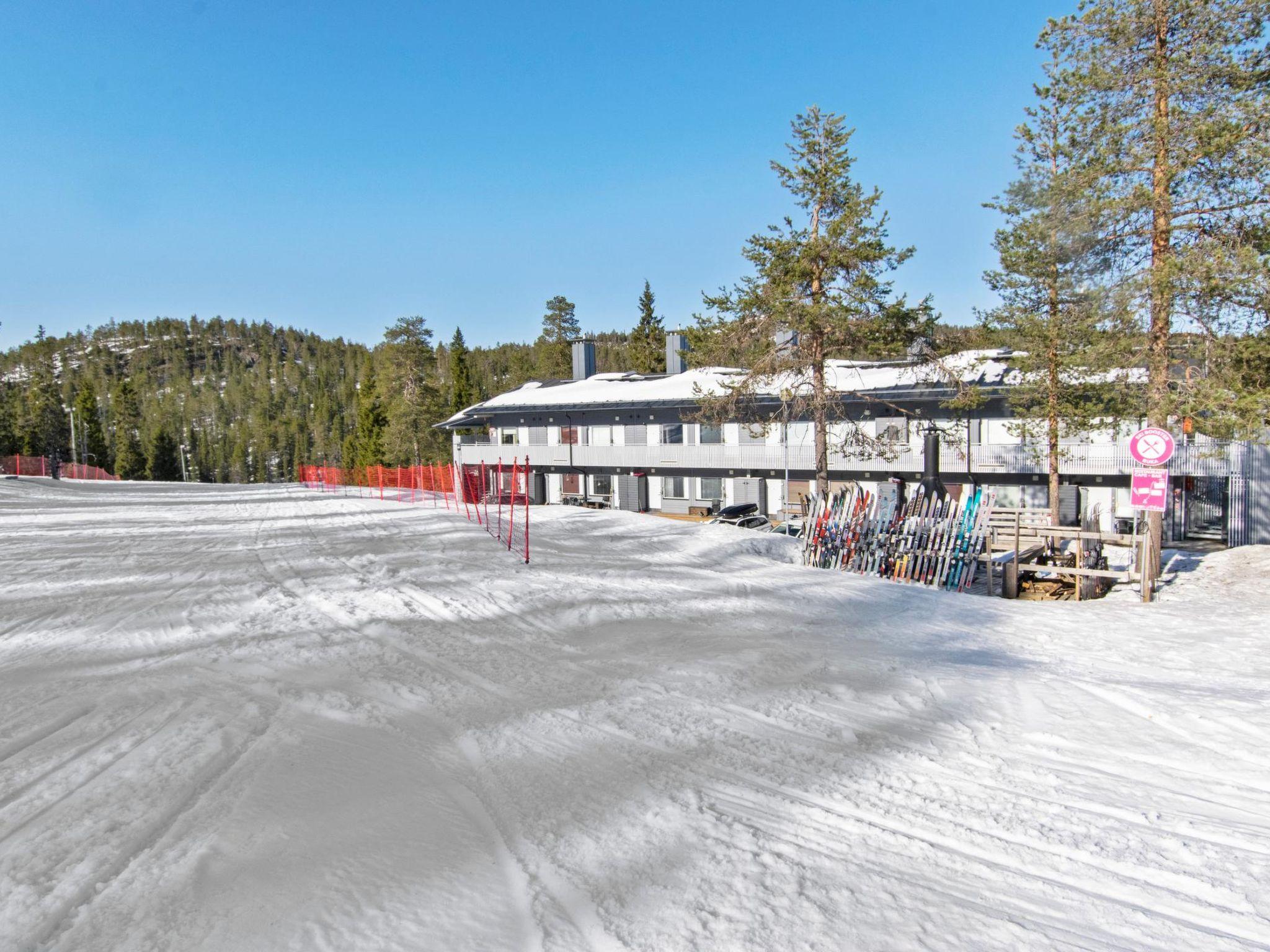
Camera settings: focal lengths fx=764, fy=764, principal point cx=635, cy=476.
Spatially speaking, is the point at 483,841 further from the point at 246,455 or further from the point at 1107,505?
the point at 246,455

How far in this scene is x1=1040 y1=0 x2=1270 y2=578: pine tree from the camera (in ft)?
42.2

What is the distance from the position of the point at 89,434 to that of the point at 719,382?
8756 cm

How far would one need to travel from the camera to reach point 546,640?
7.79 meters

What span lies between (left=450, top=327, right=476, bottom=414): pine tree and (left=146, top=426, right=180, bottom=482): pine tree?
33.7 metres

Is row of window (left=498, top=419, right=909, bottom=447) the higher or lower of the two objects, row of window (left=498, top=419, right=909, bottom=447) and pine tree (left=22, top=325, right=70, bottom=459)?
the lower

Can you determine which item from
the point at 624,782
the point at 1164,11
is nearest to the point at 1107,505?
the point at 1164,11

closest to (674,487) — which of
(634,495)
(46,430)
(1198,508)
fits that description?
(634,495)

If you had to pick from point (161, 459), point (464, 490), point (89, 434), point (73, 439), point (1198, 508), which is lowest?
point (1198, 508)

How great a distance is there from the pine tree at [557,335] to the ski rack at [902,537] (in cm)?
6669

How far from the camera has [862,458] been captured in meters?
23.0

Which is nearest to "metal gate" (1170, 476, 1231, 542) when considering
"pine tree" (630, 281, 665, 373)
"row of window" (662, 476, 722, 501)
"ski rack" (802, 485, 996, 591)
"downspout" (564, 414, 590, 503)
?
"ski rack" (802, 485, 996, 591)

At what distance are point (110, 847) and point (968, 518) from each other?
51.1 feet

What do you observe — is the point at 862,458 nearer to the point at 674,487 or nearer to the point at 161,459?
the point at 674,487

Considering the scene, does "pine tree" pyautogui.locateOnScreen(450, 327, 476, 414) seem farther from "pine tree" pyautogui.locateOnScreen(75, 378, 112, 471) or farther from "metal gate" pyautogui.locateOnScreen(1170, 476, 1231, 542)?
"metal gate" pyautogui.locateOnScreen(1170, 476, 1231, 542)
